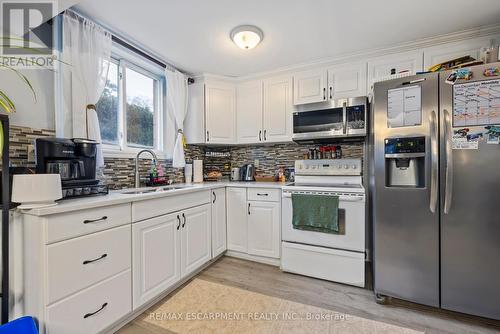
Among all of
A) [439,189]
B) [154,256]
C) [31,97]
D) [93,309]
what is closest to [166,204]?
[154,256]

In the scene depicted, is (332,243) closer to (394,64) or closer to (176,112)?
(394,64)

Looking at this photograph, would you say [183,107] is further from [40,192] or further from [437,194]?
[437,194]

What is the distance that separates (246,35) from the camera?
1.97m

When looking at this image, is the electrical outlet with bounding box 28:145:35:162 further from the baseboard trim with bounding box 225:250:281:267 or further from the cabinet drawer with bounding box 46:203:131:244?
the baseboard trim with bounding box 225:250:281:267

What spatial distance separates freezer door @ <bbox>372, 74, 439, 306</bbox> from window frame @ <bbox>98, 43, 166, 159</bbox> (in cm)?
234

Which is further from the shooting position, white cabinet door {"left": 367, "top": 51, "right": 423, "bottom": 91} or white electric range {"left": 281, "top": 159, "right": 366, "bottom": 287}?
white cabinet door {"left": 367, "top": 51, "right": 423, "bottom": 91}

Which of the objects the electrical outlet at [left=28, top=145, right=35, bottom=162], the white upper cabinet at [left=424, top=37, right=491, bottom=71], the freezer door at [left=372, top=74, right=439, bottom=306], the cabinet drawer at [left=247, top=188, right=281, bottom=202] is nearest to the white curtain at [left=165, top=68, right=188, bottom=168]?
the cabinet drawer at [left=247, top=188, right=281, bottom=202]

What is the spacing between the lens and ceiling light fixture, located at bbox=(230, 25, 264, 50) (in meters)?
1.93

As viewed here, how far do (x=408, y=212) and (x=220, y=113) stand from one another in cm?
235

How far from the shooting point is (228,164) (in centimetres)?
341

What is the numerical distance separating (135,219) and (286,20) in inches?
78.1

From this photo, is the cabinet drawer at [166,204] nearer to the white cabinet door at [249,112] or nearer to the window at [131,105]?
the window at [131,105]

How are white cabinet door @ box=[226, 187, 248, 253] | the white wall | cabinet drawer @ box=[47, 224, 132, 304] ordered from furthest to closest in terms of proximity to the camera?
white cabinet door @ box=[226, 187, 248, 253] < the white wall < cabinet drawer @ box=[47, 224, 132, 304]

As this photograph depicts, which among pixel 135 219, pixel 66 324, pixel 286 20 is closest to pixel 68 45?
pixel 135 219
